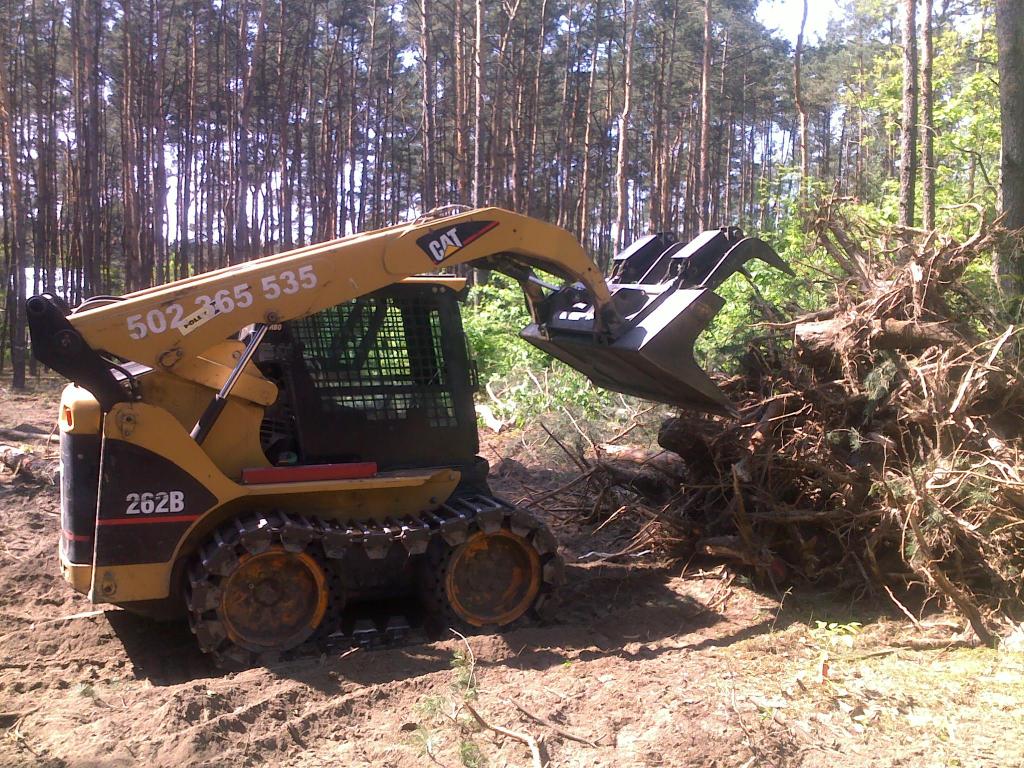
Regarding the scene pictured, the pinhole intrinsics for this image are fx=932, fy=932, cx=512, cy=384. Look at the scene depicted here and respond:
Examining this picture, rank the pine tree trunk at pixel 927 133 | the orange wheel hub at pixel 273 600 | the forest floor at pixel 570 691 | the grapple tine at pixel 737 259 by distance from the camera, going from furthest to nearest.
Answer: the pine tree trunk at pixel 927 133
the grapple tine at pixel 737 259
the orange wheel hub at pixel 273 600
the forest floor at pixel 570 691

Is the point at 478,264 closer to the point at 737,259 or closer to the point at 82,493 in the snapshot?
the point at 737,259

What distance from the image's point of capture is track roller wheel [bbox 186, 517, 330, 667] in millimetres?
5160

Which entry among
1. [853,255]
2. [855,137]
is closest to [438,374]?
[853,255]

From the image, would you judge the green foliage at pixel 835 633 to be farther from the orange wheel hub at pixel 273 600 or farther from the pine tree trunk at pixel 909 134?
the pine tree trunk at pixel 909 134

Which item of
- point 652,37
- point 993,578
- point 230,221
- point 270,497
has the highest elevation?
point 652,37

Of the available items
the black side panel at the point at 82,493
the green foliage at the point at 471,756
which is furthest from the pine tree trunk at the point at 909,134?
the black side panel at the point at 82,493

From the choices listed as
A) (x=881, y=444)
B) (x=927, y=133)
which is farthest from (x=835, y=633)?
(x=927, y=133)

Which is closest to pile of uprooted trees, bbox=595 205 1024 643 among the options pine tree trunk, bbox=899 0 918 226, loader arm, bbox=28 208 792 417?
loader arm, bbox=28 208 792 417

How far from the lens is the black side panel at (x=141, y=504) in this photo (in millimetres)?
5043

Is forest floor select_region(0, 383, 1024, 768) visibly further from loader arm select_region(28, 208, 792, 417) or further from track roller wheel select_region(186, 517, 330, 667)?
loader arm select_region(28, 208, 792, 417)

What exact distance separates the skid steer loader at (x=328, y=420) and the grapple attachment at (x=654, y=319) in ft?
0.05

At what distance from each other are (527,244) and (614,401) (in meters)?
6.03

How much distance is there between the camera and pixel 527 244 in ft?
19.3

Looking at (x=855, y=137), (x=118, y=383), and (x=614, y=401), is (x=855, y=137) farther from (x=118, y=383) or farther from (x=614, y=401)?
(x=118, y=383)
